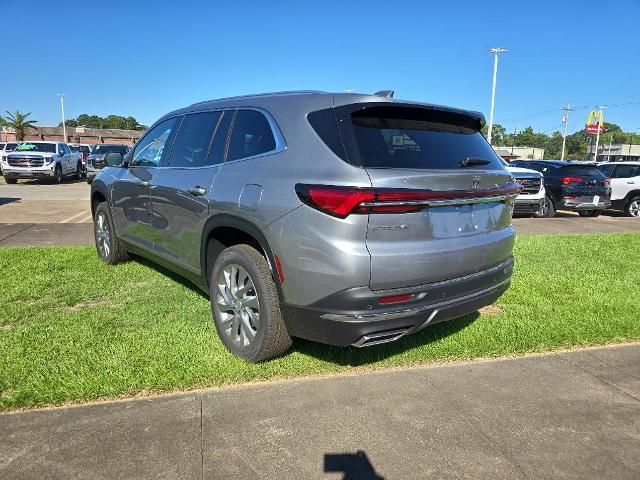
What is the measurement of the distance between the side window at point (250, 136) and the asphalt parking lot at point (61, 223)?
5.20 meters

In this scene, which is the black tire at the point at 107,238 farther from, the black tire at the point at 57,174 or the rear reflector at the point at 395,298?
the black tire at the point at 57,174

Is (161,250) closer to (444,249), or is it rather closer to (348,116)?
(348,116)

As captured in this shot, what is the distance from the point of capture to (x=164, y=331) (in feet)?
13.3

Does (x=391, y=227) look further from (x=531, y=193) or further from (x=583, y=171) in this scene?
(x=583, y=171)

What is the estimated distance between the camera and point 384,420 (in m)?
2.90

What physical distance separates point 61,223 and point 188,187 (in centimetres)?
734

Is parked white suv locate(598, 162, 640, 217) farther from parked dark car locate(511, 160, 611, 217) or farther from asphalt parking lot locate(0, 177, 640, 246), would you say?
parked dark car locate(511, 160, 611, 217)

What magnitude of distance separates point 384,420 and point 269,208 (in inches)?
55.8

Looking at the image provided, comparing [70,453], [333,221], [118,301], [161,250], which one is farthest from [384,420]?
[118,301]

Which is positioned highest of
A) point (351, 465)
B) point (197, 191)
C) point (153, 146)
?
point (153, 146)

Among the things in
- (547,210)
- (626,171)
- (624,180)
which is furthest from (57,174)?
(626,171)

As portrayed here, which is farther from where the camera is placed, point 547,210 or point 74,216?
point 547,210

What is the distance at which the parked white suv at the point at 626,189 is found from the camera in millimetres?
14883

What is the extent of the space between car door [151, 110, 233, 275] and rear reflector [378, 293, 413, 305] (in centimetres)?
155
